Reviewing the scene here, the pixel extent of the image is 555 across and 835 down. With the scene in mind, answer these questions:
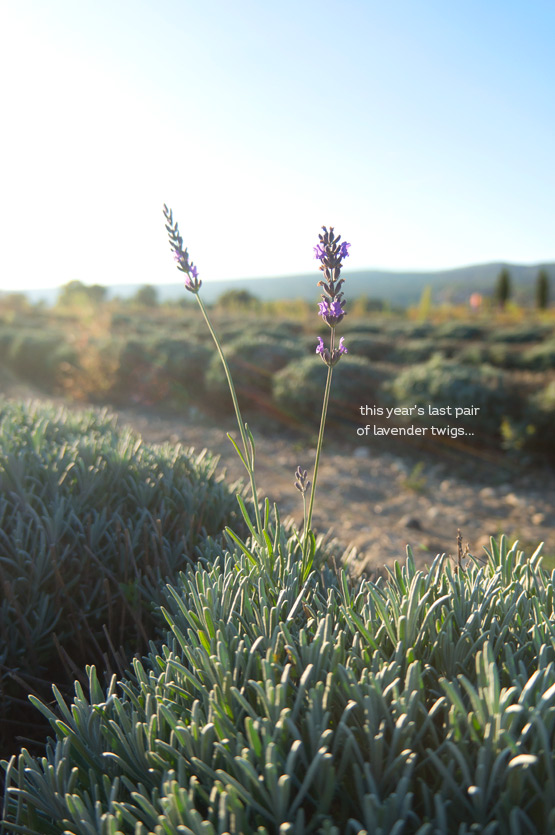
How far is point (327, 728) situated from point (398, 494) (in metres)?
4.20

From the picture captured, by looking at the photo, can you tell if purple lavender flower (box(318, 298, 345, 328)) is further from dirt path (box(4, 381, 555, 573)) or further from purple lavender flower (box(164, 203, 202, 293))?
dirt path (box(4, 381, 555, 573))

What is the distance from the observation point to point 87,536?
6.59ft

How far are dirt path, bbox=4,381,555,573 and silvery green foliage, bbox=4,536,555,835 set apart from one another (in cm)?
204

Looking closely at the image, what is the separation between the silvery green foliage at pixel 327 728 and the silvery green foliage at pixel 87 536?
1.53 ft

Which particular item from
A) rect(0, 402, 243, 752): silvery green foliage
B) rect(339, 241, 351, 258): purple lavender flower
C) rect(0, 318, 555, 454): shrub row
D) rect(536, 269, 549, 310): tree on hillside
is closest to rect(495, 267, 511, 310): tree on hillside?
rect(536, 269, 549, 310): tree on hillside

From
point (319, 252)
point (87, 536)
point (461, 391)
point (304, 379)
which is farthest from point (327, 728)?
point (304, 379)

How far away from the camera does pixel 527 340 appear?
560 inches

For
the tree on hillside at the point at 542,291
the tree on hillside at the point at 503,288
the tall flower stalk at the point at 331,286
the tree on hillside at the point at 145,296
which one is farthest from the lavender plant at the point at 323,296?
the tree on hillside at the point at 145,296

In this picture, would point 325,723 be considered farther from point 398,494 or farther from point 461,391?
point 461,391

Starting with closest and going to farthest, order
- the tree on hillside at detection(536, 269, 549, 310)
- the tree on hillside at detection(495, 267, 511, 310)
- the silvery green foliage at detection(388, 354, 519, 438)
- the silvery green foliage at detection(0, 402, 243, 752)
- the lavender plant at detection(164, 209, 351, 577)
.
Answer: the lavender plant at detection(164, 209, 351, 577) < the silvery green foliage at detection(0, 402, 243, 752) < the silvery green foliage at detection(388, 354, 519, 438) < the tree on hillside at detection(536, 269, 549, 310) < the tree on hillside at detection(495, 267, 511, 310)

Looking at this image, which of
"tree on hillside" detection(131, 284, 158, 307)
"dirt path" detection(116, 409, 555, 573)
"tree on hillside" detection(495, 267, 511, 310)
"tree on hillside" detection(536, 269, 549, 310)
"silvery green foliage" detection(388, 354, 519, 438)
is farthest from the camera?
"tree on hillside" detection(131, 284, 158, 307)

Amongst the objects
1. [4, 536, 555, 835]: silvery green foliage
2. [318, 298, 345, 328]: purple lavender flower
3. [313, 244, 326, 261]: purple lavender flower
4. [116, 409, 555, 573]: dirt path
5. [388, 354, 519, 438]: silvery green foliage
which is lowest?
[116, 409, 555, 573]: dirt path

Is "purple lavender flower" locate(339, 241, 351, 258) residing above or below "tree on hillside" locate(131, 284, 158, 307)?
below

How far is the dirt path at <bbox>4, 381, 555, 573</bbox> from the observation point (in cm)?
407
